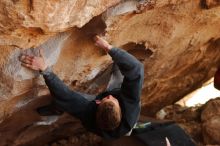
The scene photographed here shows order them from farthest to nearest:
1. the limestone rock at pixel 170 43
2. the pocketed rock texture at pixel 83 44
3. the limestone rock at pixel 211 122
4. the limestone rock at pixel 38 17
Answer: the limestone rock at pixel 211 122, the limestone rock at pixel 170 43, the pocketed rock texture at pixel 83 44, the limestone rock at pixel 38 17

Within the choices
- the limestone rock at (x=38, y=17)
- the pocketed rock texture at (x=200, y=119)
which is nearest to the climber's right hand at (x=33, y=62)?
the limestone rock at (x=38, y=17)

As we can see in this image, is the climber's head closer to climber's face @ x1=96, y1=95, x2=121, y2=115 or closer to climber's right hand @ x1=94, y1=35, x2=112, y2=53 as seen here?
climber's face @ x1=96, y1=95, x2=121, y2=115

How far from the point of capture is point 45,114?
347cm

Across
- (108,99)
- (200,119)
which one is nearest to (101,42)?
(108,99)

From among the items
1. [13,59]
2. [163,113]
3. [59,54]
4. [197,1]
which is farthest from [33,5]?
[163,113]

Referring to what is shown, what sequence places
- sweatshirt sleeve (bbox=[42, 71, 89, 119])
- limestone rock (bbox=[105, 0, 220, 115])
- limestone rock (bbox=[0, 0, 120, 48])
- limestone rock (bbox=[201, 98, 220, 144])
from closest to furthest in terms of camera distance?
limestone rock (bbox=[0, 0, 120, 48]) < sweatshirt sleeve (bbox=[42, 71, 89, 119]) < limestone rock (bbox=[105, 0, 220, 115]) < limestone rock (bbox=[201, 98, 220, 144])

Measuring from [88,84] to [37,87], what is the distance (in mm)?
580

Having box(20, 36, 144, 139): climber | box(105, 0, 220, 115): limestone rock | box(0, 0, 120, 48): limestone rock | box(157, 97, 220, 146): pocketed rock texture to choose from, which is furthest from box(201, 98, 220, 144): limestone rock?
box(0, 0, 120, 48): limestone rock

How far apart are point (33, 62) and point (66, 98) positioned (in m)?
0.34

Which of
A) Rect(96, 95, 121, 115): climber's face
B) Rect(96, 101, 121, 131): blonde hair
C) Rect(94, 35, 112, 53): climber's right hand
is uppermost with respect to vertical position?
Rect(94, 35, 112, 53): climber's right hand

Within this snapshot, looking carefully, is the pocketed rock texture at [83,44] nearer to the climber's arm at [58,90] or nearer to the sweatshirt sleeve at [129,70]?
the climber's arm at [58,90]

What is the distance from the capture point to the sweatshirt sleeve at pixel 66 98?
278 centimetres

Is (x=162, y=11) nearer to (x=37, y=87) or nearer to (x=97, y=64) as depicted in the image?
(x=97, y=64)

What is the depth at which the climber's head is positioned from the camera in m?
2.68
